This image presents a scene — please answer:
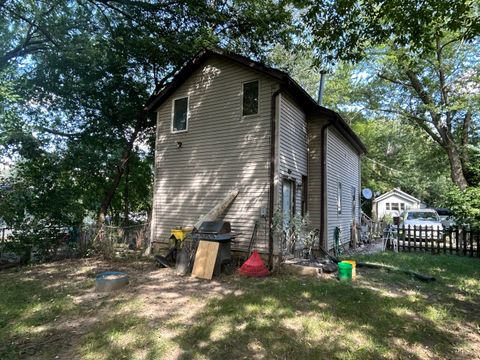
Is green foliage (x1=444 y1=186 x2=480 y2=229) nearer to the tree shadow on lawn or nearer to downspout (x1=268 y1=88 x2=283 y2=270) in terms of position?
the tree shadow on lawn

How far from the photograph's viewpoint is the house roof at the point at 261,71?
343 inches

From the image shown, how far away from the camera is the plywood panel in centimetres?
754

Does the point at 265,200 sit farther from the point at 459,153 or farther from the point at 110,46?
the point at 459,153

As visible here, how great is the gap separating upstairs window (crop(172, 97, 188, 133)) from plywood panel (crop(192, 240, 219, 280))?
442cm

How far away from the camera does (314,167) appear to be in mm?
10945

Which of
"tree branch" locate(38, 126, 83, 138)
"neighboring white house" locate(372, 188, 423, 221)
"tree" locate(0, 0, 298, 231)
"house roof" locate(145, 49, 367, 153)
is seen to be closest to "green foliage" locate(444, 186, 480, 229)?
"house roof" locate(145, 49, 367, 153)

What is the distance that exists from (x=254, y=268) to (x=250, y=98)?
191 inches

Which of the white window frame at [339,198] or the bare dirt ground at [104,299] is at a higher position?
the white window frame at [339,198]

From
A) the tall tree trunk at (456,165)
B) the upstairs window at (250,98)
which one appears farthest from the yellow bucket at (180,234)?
the tall tree trunk at (456,165)

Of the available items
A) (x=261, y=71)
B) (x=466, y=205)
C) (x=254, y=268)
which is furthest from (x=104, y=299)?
(x=466, y=205)

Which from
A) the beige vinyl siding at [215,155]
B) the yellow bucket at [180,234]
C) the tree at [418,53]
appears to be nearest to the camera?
the tree at [418,53]

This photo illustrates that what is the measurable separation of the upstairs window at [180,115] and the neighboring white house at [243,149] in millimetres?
35

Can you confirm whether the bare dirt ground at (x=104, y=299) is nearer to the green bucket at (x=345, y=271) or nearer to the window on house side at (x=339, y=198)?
the green bucket at (x=345, y=271)

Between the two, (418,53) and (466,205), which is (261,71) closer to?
(418,53)
